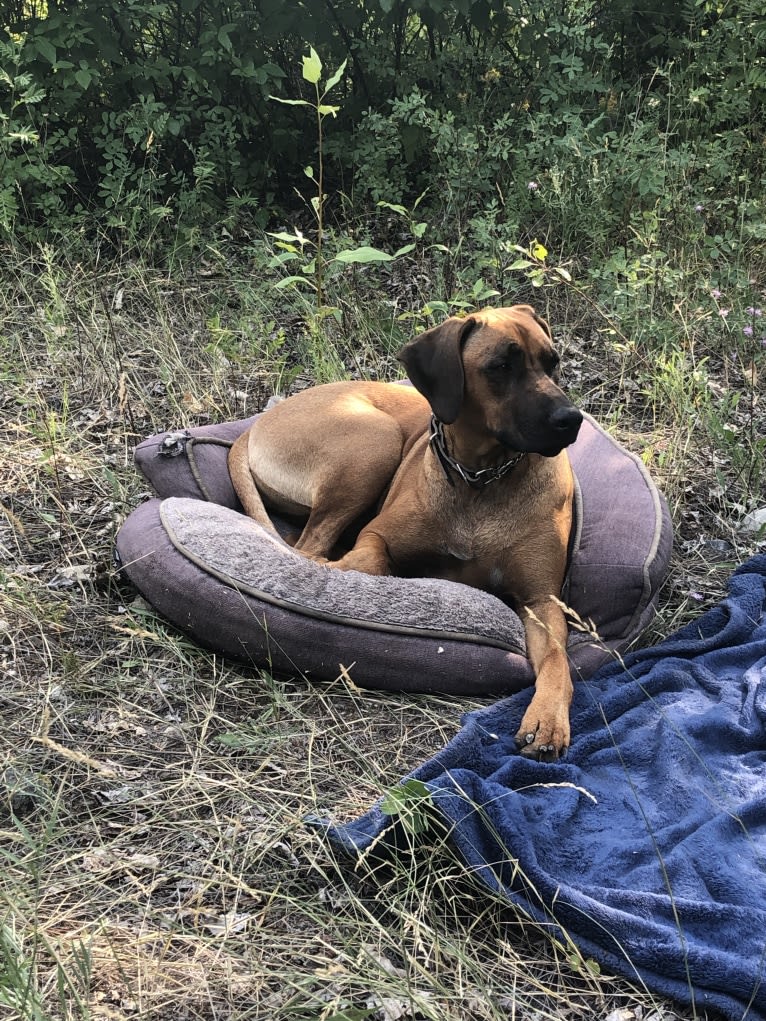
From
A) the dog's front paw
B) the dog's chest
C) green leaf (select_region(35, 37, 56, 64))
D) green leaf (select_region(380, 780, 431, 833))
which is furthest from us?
green leaf (select_region(35, 37, 56, 64))

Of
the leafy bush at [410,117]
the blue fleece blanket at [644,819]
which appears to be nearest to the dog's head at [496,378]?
the blue fleece blanket at [644,819]

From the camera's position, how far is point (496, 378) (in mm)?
3469

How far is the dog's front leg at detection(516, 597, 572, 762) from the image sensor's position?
2.96 metres

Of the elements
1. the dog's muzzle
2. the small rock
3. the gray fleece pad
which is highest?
the dog's muzzle

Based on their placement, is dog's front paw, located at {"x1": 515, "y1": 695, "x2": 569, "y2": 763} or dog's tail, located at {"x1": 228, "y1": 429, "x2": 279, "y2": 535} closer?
dog's front paw, located at {"x1": 515, "y1": 695, "x2": 569, "y2": 763}

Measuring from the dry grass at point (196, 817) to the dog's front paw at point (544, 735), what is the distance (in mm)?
263

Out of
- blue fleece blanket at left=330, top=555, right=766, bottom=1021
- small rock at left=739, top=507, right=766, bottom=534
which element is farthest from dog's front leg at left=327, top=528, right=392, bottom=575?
small rock at left=739, top=507, right=766, bottom=534

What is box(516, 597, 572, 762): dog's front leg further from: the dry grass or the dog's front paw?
the dry grass

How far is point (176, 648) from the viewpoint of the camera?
340 cm

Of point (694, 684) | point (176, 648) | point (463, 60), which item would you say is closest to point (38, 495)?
point (176, 648)

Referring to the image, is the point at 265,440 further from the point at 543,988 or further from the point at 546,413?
the point at 543,988

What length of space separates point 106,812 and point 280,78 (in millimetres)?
5531

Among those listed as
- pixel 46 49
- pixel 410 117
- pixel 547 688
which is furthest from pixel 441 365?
pixel 46 49

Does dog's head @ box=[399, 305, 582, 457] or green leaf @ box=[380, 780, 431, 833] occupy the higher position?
dog's head @ box=[399, 305, 582, 457]
